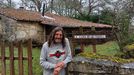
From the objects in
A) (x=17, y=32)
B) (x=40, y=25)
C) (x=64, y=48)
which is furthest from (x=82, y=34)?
(x=40, y=25)

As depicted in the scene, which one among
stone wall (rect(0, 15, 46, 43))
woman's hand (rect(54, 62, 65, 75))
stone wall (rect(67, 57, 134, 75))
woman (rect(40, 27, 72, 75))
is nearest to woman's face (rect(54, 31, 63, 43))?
woman (rect(40, 27, 72, 75))

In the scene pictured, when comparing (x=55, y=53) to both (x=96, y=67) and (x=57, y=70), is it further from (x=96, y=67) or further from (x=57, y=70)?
(x=96, y=67)

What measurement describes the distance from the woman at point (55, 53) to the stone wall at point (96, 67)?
32cm

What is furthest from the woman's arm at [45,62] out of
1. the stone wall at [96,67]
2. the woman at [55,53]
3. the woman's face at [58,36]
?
the stone wall at [96,67]

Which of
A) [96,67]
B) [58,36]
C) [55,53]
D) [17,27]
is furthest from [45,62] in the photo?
[17,27]

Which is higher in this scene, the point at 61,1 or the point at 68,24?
the point at 61,1

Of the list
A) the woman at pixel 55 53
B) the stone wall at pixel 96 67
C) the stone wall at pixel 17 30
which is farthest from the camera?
the stone wall at pixel 17 30

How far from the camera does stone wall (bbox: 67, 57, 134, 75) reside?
14.8 feet

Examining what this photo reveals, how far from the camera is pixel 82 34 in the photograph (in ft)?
27.2

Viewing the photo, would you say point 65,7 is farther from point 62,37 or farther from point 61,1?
point 62,37

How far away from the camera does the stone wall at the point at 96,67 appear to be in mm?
4496

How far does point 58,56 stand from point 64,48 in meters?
0.17

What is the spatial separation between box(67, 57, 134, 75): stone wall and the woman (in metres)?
0.32

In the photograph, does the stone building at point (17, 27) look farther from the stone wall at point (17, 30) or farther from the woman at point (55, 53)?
the woman at point (55, 53)
